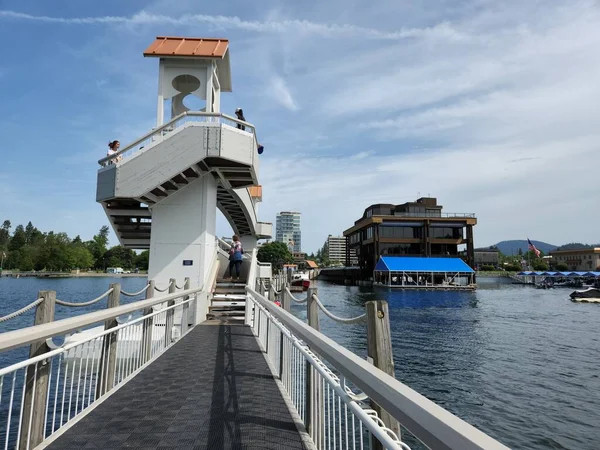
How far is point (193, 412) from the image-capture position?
409 centimetres

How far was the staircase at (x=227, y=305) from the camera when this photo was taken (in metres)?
12.8

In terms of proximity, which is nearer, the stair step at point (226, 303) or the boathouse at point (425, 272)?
the stair step at point (226, 303)

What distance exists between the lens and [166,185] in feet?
45.3

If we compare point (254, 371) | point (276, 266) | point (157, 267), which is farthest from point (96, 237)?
point (254, 371)

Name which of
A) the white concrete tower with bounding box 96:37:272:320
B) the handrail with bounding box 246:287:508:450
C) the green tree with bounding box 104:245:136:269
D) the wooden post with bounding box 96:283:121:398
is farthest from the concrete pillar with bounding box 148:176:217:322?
the green tree with bounding box 104:245:136:269

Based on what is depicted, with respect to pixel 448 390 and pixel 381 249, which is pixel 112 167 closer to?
pixel 448 390

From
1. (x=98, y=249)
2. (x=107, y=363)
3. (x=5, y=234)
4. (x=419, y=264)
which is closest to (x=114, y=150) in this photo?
(x=107, y=363)

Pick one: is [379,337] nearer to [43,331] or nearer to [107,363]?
[43,331]

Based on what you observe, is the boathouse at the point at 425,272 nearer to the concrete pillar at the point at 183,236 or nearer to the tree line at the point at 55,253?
the concrete pillar at the point at 183,236

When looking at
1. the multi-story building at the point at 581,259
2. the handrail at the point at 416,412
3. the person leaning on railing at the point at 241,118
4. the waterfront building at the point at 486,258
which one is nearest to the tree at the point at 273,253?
the waterfront building at the point at 486,258

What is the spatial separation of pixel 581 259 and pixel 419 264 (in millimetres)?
97654

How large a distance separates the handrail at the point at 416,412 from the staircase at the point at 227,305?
10.4m

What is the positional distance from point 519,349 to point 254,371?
14.7 m

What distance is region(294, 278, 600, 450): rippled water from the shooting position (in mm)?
8352
